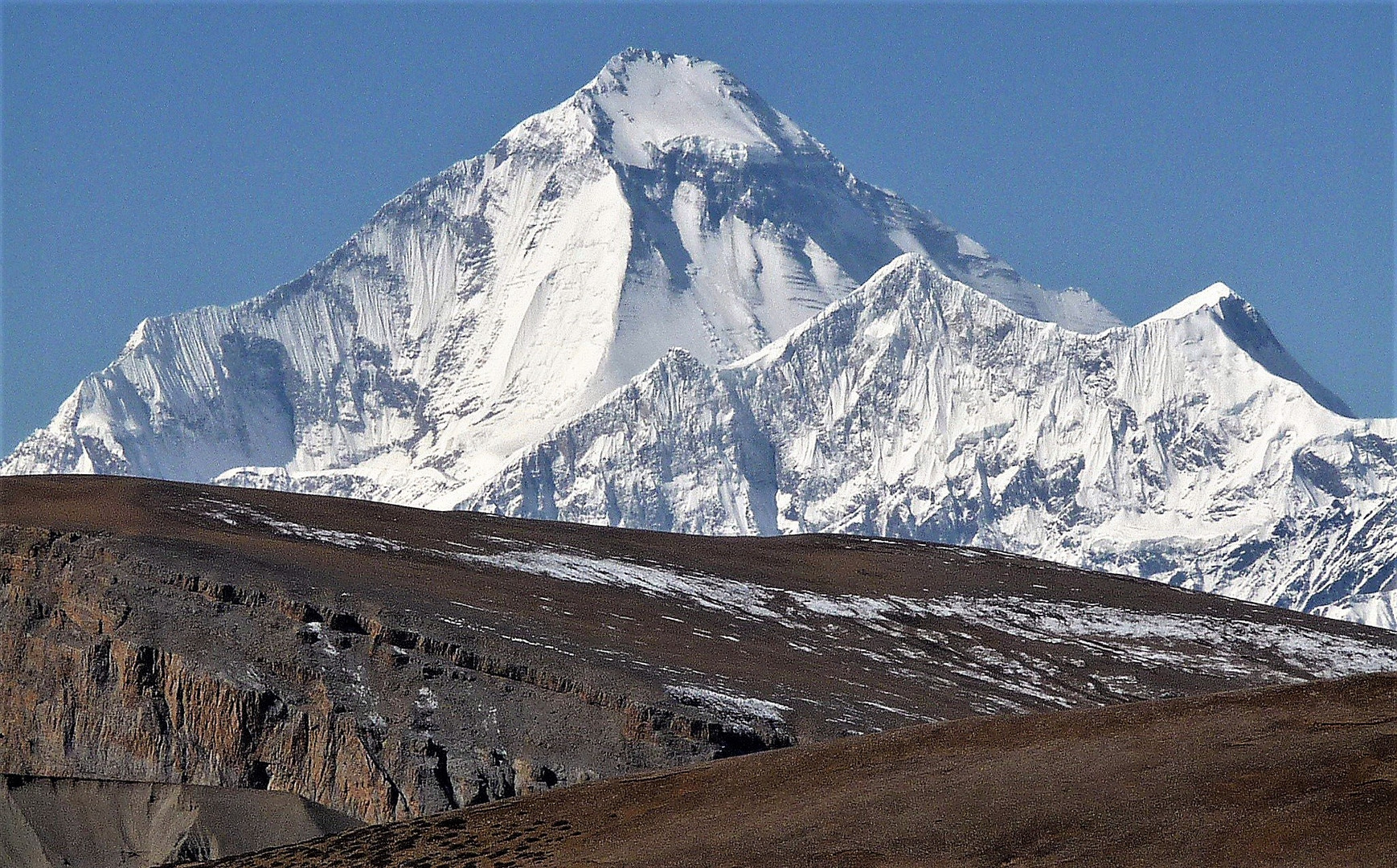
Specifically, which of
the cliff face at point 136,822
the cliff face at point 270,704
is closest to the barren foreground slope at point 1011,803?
the cliff face at point 136,822

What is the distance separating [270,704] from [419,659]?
4692 millimetres

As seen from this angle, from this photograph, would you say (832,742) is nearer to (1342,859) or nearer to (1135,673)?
(1342,859)

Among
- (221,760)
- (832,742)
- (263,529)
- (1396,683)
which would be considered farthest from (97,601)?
(1396,683)

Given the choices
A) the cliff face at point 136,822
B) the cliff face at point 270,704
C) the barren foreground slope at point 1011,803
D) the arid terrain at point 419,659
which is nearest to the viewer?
the barren foreground slope at point 1011,803

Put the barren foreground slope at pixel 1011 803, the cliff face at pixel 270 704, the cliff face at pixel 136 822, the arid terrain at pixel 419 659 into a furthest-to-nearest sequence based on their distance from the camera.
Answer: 1. the arid terrain at pixel 419 659
2. the cliff face at pixel 270 704
3. the cliff face at pixel 136 822
4. the barren foreground slope at pixel 1011 803

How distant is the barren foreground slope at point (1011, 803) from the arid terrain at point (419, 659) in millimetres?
1266

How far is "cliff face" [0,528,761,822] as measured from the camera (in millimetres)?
55688

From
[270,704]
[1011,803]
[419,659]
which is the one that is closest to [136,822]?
[270,704]

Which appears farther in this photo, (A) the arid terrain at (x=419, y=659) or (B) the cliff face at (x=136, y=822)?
(A) the arid terrain at (x=419, y=659)

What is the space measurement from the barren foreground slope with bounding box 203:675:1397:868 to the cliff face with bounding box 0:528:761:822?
1027 cm

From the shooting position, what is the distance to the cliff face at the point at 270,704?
183 ft

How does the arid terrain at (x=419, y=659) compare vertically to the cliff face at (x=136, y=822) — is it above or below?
above

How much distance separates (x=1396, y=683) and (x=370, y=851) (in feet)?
68.9

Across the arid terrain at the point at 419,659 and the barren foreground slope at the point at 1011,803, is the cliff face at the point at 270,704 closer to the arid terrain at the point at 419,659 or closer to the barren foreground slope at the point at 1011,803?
the arid terrain at the point at 419,659
